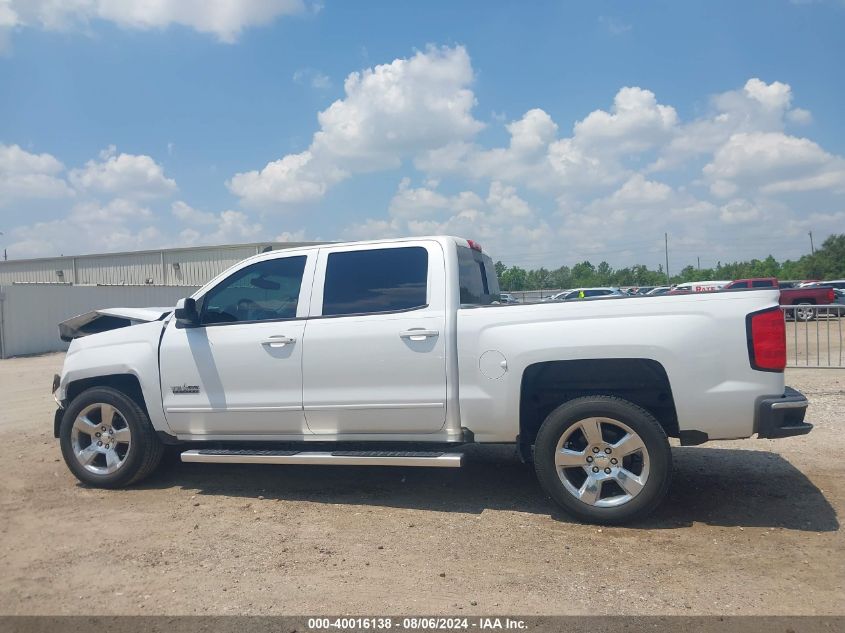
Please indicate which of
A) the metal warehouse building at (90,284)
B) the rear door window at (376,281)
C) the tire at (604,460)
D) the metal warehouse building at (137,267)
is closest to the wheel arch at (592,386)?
the tire at (604,460)

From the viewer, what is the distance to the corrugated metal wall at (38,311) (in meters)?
21.8

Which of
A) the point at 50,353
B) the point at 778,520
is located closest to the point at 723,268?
the point at 50,353

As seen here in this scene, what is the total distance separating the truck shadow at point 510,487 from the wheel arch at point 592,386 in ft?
2.01

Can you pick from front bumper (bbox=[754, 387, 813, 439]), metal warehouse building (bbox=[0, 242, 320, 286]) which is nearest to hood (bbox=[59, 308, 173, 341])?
front bumper (bbox=[754, 387, 813, 439])

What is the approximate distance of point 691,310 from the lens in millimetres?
4656

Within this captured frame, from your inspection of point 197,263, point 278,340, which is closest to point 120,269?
point 197,263

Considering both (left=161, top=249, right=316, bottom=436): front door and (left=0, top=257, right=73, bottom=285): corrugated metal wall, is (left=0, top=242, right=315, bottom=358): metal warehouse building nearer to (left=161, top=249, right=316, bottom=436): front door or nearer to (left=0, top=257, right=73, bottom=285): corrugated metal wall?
(left=0, top=257, right=73, bottom=285): corrugated metal wall

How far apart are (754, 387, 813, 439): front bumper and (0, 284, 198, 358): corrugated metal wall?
22.8m

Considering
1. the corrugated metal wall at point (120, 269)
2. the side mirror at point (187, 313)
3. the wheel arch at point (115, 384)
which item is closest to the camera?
the side mirror at point (187, 313)

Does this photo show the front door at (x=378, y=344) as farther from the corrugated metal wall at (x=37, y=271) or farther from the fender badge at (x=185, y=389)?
the corrugated metal wall at (x=37, y=271)

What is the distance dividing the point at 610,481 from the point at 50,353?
22724mm

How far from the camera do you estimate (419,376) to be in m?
5.17

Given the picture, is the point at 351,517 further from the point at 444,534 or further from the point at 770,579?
the point at 770,579

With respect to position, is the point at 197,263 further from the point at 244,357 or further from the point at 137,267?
the point at 244,357
